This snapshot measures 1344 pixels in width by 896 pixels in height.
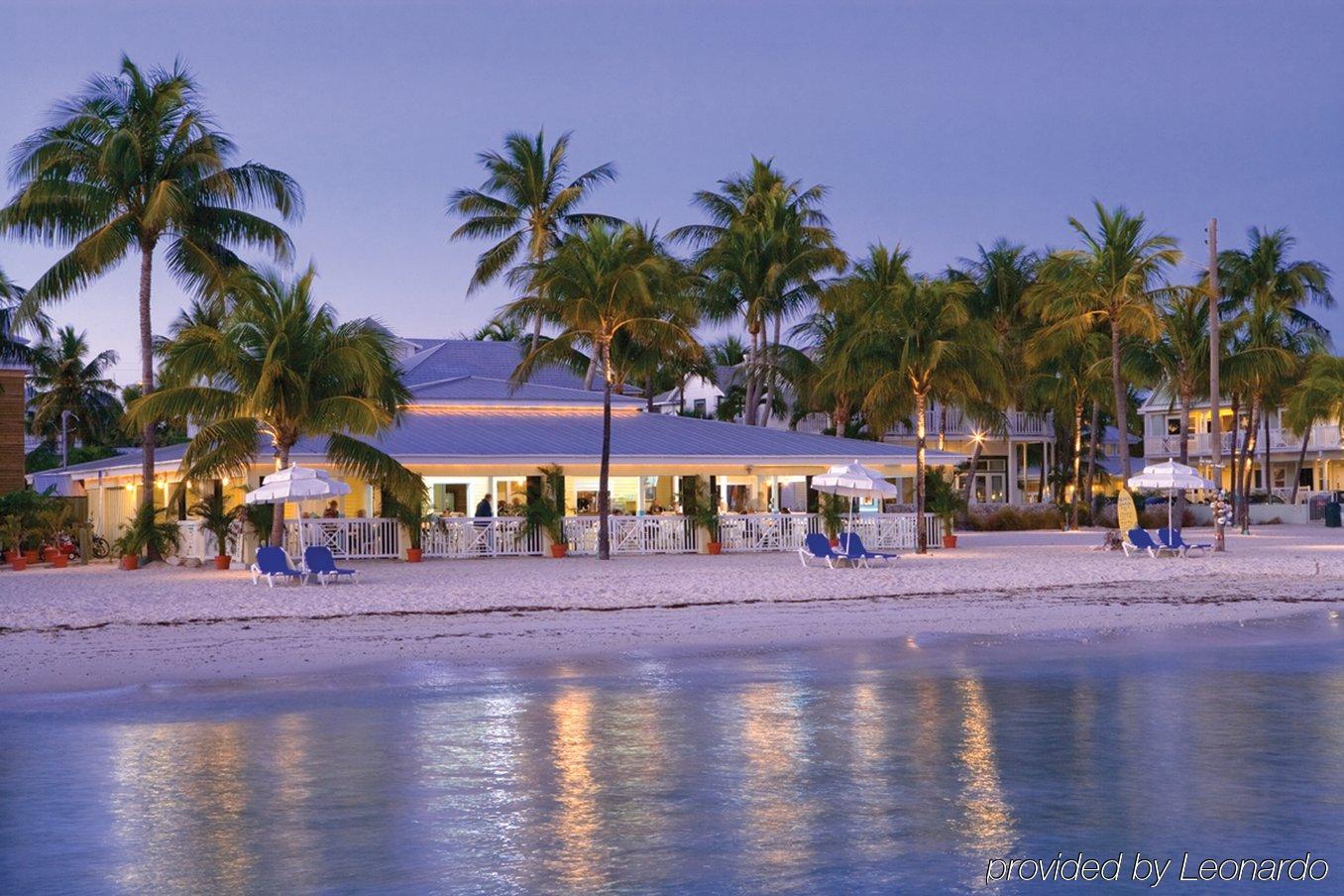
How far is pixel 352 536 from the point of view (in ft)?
105

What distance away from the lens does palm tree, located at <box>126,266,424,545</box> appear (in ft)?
88.6

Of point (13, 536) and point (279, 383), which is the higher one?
point (279, 383)

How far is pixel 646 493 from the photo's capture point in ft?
127

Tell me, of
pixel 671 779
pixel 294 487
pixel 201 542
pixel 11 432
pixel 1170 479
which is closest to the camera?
pixel 671 779

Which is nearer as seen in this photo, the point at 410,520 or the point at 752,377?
the point at 410,520

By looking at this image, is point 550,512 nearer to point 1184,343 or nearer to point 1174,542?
point 1174,542

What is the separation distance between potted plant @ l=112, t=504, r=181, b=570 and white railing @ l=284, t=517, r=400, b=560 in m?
2.74

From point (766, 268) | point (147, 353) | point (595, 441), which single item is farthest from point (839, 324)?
point (147, 353)

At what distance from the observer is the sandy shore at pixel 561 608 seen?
57.1 feet

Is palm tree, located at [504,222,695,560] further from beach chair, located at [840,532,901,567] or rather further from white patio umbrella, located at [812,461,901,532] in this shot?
beach chair, located at [840,532,901,567]

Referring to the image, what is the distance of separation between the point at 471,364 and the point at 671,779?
112 ft

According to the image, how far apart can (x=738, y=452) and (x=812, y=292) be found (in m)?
15.3

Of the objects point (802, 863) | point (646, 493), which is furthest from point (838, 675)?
point (646, 493)

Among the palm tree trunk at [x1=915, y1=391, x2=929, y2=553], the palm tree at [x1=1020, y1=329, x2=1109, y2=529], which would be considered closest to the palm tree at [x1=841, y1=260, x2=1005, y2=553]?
the palm tree trunk at [x1=915, y1=391, x2=929, y2=553]
